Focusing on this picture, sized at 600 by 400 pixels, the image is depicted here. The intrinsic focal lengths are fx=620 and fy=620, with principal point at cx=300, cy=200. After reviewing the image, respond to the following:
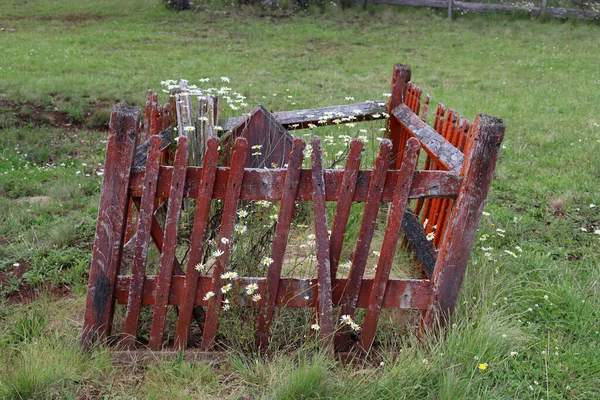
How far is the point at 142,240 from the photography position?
316cm

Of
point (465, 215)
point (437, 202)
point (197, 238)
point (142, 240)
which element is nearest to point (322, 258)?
point (197, 238)

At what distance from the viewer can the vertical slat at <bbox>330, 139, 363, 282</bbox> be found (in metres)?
3.05

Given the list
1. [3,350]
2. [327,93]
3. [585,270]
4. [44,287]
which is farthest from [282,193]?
[327,93]

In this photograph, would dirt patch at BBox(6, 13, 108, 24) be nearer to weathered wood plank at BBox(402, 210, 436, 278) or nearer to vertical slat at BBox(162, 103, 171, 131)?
vertical slat at BBox(162, 103, 171, 131)

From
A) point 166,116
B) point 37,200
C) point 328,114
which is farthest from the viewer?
point 37,200

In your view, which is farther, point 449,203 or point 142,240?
point 449,203

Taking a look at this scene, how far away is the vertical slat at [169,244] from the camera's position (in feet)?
9.96

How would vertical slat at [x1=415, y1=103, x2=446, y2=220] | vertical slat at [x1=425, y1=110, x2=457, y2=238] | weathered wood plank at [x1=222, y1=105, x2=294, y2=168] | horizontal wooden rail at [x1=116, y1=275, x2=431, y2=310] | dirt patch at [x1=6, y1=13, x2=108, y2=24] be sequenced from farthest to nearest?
dirt patch at [x1=6, y1=13, x2=108, y2=24] < weathered wood plank at [x1=222, y1=105, x2=294, y2=168] < vertical slat at [x1=415, y1=103, x2=446, y2=220] < vertical slat at [x1=425, y1=110, x2=457, y2=238] < horizontal wooden rail at [x1=116, y1=275, x2=431, y2=310]

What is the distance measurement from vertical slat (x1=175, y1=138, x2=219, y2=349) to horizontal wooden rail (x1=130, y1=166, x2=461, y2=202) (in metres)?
0.05

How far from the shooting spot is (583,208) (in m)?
5.82

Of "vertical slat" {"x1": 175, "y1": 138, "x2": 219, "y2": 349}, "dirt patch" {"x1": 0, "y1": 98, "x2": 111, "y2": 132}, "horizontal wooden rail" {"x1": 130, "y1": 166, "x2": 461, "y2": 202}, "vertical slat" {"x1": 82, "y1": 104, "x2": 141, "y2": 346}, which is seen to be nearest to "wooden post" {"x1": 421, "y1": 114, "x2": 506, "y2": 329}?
"horizontal wooden rail" {"x1": 130, "y1": 166, "x2": 461, "y2": 202}

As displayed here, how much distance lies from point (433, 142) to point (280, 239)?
4.49 ft

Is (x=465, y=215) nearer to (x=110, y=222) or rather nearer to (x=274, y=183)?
(x=274, y=183)

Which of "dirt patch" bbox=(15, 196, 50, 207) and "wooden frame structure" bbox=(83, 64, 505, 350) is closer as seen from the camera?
"wooden frame structure" bbox=(83, 64, 505, 350)
